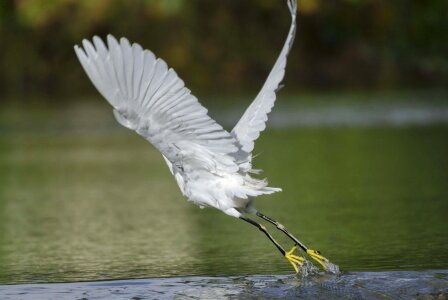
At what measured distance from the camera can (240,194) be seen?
859 cm

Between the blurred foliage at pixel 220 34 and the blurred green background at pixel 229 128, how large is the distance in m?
0.07

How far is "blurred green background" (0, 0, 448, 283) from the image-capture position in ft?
34.2

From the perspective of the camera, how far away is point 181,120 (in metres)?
8.05

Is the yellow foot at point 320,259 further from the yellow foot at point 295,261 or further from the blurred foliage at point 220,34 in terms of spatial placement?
the blurred foliage at point 220,34

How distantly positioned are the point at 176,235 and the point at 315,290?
10.4ft

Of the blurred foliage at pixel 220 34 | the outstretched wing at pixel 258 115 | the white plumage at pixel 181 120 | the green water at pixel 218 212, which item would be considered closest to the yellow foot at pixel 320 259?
the green water at pixel 218 212

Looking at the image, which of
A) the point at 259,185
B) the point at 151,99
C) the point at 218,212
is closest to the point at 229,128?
the point at 218,212

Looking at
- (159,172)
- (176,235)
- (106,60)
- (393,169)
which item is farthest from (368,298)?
(159,172)

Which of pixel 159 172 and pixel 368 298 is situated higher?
pixel 159 172

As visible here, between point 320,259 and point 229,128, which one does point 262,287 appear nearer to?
point 320,259

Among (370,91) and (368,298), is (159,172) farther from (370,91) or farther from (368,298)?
(370,91)

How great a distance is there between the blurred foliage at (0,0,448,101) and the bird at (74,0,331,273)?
33.0m

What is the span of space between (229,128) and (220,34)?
22.6 meters

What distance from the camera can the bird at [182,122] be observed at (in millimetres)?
7633
